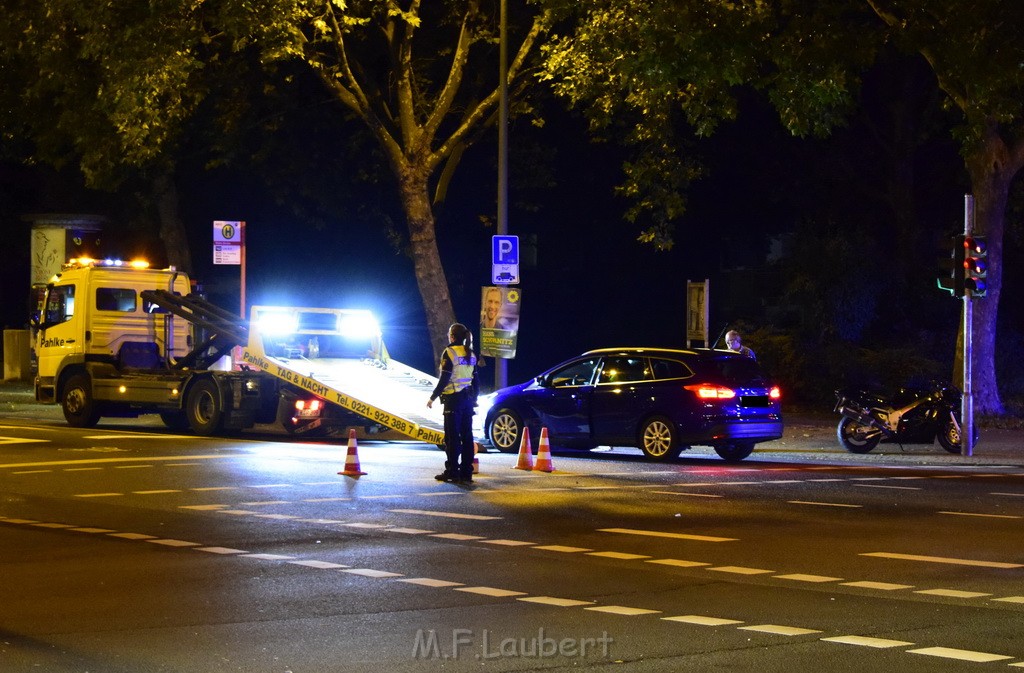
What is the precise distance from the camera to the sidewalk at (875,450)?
70.4 feet

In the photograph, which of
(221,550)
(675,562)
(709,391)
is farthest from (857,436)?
(221,550)

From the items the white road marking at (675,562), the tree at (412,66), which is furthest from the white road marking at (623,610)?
the tree at (412,66)

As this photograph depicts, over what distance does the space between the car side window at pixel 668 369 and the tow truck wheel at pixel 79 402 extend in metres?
11.0

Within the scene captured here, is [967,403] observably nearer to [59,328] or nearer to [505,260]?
[505,260]

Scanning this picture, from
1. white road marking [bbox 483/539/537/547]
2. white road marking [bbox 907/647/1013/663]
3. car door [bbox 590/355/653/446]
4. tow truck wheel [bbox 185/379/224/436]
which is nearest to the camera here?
white road marking [bbox 907/647/1013/663]

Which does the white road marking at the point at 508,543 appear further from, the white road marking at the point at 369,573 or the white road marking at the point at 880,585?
the white road marking at the point at 880,585

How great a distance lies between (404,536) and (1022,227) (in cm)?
2706

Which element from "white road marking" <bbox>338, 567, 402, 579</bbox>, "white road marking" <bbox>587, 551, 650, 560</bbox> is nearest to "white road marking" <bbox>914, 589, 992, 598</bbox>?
"white road marking" <bbox>587, 551, 650, 560</bbox>

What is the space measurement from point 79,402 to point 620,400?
11.1 meters

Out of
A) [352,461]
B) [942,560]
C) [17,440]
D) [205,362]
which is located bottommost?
[17,440]

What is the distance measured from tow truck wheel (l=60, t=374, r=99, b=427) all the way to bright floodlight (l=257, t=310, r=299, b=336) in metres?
4.09

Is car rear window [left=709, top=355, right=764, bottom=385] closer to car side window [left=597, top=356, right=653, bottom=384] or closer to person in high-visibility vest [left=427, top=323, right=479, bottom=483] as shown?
car side window [left=597, top=356, right=653, bottom=384]

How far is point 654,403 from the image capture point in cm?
2072

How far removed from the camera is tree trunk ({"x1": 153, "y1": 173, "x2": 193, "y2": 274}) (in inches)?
1442
